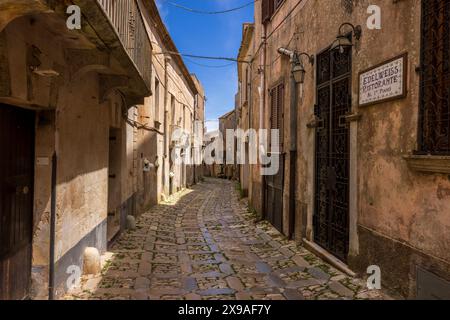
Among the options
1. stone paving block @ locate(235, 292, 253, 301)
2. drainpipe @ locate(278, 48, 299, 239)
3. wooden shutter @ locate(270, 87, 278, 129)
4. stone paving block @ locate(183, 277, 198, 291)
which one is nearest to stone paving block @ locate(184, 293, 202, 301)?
stone paving block @ locate(183, 277, 198, 291)

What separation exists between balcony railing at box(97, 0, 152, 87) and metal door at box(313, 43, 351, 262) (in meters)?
3.00

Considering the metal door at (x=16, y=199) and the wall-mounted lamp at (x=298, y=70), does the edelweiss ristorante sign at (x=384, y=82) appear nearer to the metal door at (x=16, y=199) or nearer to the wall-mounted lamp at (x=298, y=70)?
the wall-mounted lamp at (x=298, y=70)

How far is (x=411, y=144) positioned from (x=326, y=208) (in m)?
2.60

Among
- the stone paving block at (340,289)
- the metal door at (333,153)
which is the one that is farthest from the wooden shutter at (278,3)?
the stone paving block at (340,289)

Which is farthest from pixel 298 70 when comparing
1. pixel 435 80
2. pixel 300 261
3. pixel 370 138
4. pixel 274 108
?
pixel 435 80

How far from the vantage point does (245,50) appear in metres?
18.3

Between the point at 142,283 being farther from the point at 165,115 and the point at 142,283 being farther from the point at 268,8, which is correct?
the point at 165,115

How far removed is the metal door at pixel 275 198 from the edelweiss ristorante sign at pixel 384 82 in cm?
380

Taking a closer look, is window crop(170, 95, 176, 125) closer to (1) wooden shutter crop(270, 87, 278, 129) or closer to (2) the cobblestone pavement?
(1) wooden shutter crop(270, 87, 278, 129)

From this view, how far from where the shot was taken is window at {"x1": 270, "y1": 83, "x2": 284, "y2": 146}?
8.91m

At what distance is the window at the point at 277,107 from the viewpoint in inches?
351

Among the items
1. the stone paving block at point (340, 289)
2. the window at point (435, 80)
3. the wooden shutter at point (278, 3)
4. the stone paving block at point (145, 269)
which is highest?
the wooden shutter at point (278, 3)

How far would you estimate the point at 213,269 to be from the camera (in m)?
5.91

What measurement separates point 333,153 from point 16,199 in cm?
444
